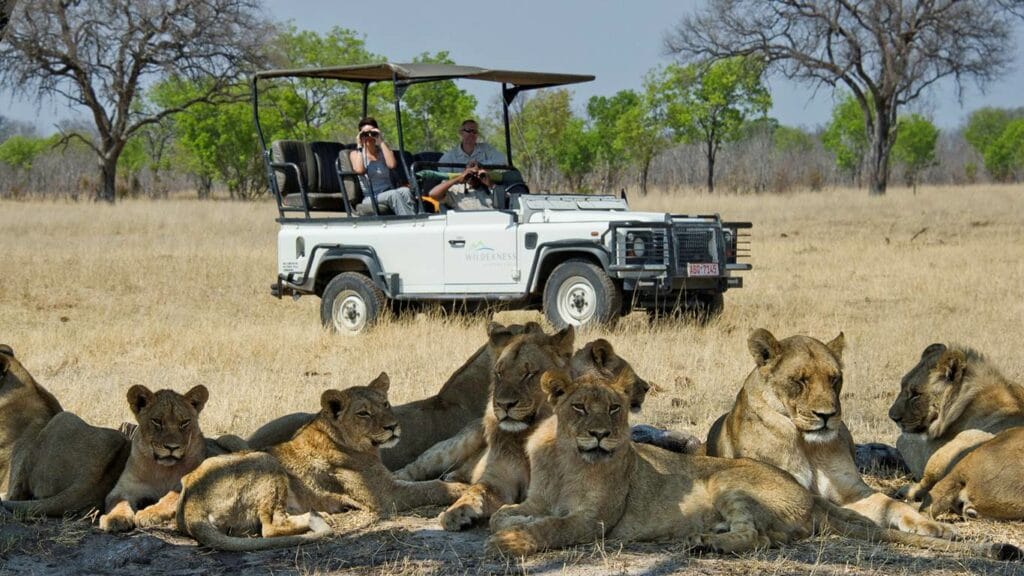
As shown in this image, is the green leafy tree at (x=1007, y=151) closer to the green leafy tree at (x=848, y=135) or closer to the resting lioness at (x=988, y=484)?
the green leafy tree at (x=848, y=135)

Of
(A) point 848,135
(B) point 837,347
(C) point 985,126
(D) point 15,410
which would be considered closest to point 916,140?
(A) point 848,135

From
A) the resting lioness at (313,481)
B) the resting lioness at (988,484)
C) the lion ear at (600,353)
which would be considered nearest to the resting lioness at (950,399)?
the resting lioness at (988,484)

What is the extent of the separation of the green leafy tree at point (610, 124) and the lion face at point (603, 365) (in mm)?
52263

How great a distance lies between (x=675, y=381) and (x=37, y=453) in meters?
4.86

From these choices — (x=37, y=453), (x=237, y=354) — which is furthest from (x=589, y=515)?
→ (x=237, y=354)

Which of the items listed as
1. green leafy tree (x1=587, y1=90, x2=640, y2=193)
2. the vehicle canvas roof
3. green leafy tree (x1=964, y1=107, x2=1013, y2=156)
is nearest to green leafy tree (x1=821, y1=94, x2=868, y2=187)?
green leafy tree (x1=964, y1=107, x2=1013, y2=156)

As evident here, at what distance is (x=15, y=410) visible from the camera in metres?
6.11

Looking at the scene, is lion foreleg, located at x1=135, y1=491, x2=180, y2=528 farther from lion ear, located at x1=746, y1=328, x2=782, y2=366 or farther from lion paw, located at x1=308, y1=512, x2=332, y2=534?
lion ear, located at x1=746, y1=328, x2=782, y2=366

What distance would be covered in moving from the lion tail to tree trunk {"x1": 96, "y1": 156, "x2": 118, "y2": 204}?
39.1 m

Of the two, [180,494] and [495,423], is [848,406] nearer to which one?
[495,423]

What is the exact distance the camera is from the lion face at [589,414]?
5012mm

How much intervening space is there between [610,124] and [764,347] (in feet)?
190

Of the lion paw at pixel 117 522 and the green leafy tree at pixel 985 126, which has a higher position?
the green leafy tree at pixel 985 126

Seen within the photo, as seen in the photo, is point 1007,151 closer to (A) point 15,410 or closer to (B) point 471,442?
(B) point 471,442
